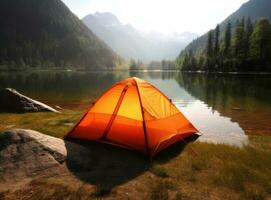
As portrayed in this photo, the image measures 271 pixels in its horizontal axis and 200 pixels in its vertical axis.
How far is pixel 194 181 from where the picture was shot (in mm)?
8000

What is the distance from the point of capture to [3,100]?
1930 cm

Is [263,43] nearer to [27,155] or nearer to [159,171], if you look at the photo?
[159,171]

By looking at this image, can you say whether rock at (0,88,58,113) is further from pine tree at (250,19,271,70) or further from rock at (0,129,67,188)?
pine tree at (250,19,271,70)

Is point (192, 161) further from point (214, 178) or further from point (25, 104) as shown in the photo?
point (25, 104)

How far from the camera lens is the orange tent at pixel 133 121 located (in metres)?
10.3

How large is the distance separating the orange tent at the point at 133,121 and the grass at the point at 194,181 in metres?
0.98

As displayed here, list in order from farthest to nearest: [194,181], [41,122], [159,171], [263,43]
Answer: [263,43] < [41,122] < [159,171] < [194,181]

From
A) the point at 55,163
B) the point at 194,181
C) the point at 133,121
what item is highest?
the point at 133,121

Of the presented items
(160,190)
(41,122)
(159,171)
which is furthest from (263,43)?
(160,190)

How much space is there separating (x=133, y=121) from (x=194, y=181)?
367 centimetres

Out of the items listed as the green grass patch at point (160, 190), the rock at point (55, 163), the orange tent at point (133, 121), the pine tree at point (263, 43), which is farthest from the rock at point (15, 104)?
the pine tree at point (263, 43)

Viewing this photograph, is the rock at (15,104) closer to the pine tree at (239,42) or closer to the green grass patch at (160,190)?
the green grass patch at (160,190)

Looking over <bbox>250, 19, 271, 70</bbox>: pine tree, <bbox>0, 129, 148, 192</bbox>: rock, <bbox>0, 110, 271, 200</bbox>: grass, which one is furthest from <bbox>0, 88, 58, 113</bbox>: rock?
<bbox>250, 19, 271, 70</bbox>: pine tree

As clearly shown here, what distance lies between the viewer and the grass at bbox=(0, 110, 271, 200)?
280 inches
